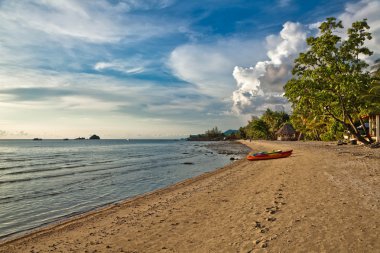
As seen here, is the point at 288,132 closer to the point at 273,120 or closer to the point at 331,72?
the point at 273,120

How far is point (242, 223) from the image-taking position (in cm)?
704

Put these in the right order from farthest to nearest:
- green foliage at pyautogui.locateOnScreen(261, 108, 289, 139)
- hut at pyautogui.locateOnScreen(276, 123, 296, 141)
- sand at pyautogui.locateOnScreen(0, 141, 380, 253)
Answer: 1. green foliage at pyautogui.locateOnScreen(261, 108, 289, 139)
2. hut at pyautogui.locateOnScreen(276, 123, 296, 141)
3. sand at pyautogui.locateOnScreen(0, 141, 380, 253)

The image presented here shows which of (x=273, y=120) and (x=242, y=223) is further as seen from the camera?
(x=273, y=120)

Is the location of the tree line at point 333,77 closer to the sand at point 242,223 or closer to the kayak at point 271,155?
the kayak at point 271,155

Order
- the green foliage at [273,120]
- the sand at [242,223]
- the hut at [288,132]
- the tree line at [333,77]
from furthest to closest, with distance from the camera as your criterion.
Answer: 1. the green foliage at [273,120]
2. the hut at [288,132]
3. the tree line at [333,77]
4. the sand at [242,223]

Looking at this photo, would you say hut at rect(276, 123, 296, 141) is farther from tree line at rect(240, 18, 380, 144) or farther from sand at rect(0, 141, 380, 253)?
sand at rect(0, 141, 380, 253)

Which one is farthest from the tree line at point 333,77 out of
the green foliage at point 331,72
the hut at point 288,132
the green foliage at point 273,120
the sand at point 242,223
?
the green foliage at point 273,120

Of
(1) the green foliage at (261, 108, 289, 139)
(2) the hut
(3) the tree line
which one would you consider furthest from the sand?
(1) the green foliage at (261, 108, 289, 139)

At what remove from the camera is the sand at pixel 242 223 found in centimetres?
560


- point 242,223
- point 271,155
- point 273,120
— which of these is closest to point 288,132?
point 273,120

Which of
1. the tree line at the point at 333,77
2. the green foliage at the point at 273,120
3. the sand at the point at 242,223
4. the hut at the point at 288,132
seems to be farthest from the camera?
the green foliage at the point at 273,120

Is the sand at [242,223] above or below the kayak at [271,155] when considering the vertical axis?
below

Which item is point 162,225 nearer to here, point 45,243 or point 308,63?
point 45,243

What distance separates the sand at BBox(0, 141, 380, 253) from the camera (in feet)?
18.4
